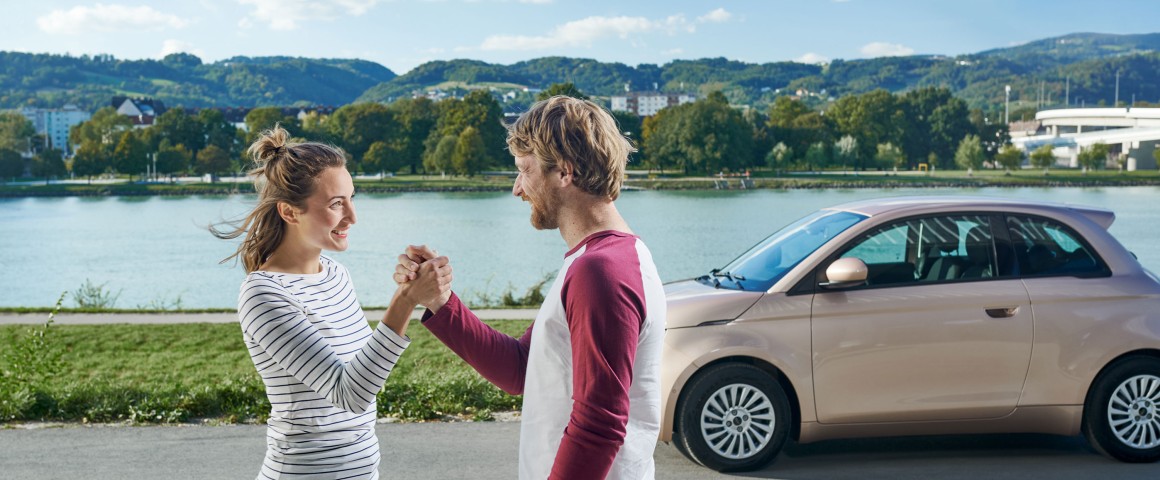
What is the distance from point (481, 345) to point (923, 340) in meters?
4.18

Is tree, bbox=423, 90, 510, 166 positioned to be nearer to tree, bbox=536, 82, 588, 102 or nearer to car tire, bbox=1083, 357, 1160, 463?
car tire, bbox=1083, 357, 1160, 463

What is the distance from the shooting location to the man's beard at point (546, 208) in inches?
94.3

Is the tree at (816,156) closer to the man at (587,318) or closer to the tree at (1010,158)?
the tree at (1010,158)

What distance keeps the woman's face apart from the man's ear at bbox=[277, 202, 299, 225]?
1 centimetres

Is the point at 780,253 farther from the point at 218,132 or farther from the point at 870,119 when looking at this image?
the point at 870,119

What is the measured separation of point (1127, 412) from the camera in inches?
257

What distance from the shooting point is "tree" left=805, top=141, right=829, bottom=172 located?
126875 millimetres

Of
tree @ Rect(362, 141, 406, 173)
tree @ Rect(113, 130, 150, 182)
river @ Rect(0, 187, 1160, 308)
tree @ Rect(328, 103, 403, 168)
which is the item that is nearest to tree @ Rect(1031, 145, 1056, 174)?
river @ Rect(0, 187, 1160, 308)

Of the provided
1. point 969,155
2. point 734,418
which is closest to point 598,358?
point 734,418

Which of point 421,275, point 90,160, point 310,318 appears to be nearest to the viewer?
point 421,275

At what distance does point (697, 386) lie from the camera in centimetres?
628

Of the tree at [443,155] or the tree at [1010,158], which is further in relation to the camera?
the tree at [1010,158]

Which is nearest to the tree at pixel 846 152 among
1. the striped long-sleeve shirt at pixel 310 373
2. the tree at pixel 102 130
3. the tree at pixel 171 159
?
the tree at pixel 171 159

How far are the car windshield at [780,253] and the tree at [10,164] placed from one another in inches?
5302
